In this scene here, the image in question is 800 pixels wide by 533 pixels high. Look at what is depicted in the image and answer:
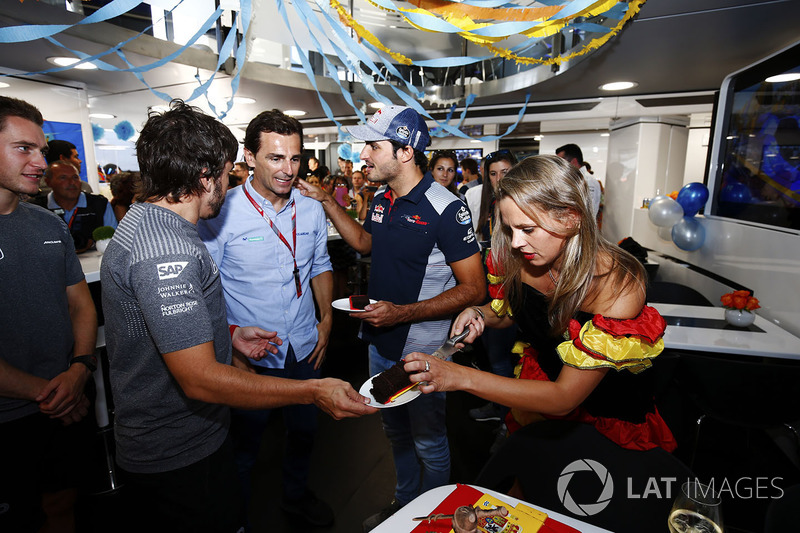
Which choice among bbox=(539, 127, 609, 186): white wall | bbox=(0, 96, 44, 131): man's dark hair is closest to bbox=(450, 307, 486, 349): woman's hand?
bbox=(0, 96, 44, 131): man's dark hair

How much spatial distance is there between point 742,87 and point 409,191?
320 cm

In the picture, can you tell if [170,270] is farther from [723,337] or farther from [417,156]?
[723,337]

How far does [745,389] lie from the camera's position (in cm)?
217

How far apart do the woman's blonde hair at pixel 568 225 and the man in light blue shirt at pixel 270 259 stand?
105 cm

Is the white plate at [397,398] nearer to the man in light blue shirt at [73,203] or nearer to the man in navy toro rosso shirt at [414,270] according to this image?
the man in navy toro rosso shirt at [414,270]

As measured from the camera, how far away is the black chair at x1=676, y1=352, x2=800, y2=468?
2084mm

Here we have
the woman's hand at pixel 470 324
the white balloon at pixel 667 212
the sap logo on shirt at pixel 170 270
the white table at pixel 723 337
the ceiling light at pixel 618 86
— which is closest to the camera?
the sap logo on shirt at pixel 170 270

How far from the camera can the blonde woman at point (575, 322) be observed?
1.28 meters

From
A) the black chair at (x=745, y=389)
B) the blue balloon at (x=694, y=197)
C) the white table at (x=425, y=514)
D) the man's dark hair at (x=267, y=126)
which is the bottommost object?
the black chair at (x=745, y=389)

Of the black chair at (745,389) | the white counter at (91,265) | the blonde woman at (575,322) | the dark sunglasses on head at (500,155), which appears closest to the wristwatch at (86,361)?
the white counter at (91,265)

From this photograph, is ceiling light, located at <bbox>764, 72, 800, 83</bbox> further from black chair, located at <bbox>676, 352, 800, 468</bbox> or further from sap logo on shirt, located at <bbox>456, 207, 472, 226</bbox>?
sap logo on shirt, located at <bbox>456, 207, 472, 226</bbox>

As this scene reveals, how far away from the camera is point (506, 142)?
12836 millimetres

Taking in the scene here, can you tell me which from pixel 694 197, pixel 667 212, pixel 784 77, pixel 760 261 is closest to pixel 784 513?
pixel 760 261

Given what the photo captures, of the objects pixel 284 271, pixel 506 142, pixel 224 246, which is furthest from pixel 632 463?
pixel 506 142
